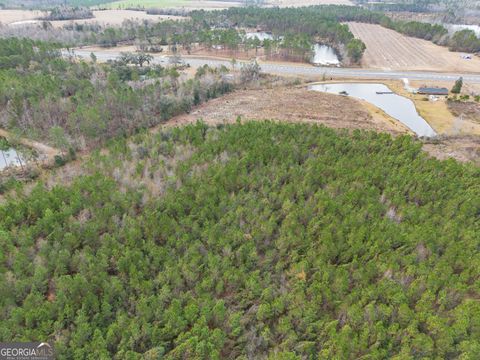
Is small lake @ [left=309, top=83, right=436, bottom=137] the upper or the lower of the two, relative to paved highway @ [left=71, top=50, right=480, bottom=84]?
lower

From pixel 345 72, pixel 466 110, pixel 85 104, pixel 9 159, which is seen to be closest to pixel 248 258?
pixel 85 104

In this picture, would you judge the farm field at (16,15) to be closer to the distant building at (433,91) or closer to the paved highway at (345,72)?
the paved highway at (345,72)

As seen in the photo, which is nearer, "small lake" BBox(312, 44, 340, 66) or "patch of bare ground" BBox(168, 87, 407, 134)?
"patch of bare ground" BBox(168, 87, 407, 134)

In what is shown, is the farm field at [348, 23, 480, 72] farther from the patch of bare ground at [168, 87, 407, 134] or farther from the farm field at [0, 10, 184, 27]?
the farm field at [0, 10, 184, 27]

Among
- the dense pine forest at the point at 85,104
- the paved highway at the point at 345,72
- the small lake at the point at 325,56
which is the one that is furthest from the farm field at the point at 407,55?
the dense pine forest at the point at 85,104

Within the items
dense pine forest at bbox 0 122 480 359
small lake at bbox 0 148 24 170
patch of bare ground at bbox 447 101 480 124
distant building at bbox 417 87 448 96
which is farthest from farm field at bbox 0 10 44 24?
patch of bare ground at bbox 447 101 480 124

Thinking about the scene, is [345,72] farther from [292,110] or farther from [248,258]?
[248,258]
